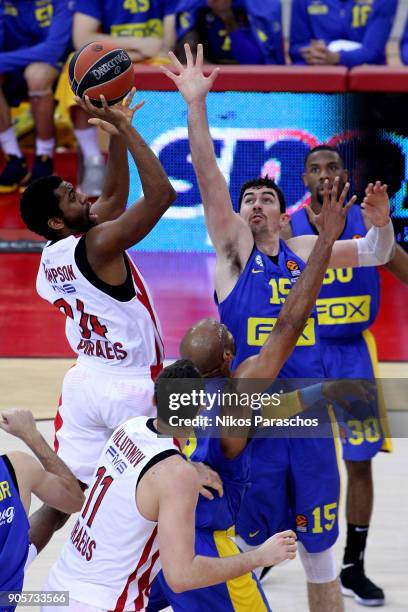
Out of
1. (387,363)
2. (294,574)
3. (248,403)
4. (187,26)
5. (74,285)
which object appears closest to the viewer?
(248,403)

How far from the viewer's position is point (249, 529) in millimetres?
4855

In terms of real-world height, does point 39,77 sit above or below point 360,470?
below

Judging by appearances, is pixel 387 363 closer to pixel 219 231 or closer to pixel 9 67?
pixel 219 231

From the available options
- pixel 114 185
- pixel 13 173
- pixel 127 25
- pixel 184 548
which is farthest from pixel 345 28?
pixel 184 548

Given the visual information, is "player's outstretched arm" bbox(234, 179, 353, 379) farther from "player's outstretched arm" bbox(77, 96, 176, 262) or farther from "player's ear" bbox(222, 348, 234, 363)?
"player's outstretched arm" bbox(77, 96, 176, 262)

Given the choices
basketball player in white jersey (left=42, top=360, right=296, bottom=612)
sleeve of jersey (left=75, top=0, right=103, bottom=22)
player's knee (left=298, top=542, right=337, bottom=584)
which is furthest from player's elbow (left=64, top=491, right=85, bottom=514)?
sleeve of jersey (left=75, top=0, right=103, bottom=22)

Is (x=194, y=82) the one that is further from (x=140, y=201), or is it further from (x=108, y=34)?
(x=108, y=34)

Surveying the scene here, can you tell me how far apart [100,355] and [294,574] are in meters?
1.58

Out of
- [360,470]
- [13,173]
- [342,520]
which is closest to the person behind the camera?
[360,470]

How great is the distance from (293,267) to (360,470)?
49.7 inches

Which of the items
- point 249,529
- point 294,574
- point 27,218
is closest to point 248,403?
point 249,529

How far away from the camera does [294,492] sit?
4.81 m

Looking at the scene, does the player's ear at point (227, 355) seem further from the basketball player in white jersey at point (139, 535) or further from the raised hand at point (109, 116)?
the raised hand at point (109, 116)

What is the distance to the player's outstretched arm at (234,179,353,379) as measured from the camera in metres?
4.11
